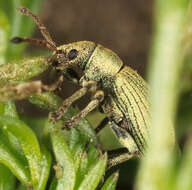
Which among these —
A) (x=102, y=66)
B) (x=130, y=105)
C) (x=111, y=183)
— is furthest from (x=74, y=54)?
(x=111, y=183)

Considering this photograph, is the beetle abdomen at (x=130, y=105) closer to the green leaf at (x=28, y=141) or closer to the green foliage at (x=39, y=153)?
the green foliage at (x=39, y=153)

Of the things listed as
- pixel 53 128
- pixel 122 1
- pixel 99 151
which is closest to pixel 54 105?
pixel 53 128

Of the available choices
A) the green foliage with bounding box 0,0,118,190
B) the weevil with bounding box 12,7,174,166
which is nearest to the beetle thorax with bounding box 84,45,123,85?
the weevil with bounding box 12,7,174,166

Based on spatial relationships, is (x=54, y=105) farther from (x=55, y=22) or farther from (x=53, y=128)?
(x=55, y=22)

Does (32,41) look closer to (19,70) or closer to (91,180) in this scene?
(19,70)

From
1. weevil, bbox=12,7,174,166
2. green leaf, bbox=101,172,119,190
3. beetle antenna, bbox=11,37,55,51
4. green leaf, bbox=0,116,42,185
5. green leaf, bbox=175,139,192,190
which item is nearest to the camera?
green leaf, bbox=175,139,192,190

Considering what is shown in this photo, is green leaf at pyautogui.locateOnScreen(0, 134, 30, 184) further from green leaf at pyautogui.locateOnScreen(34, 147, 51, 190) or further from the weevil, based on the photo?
the weevil

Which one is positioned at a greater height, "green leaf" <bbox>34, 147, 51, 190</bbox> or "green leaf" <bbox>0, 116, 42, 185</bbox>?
"green leaf" <bbox>0, 116, 42, 185</bbox>
